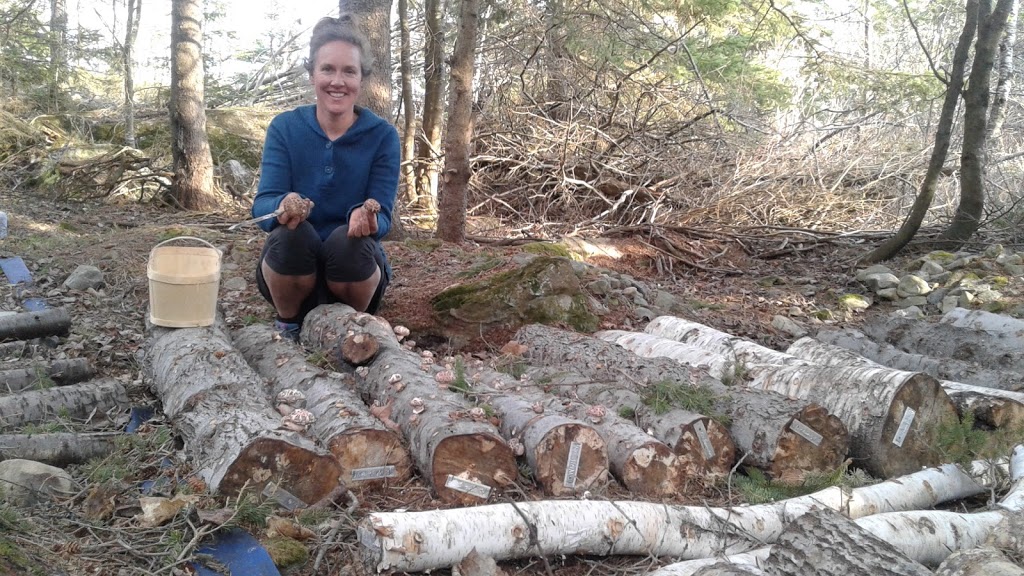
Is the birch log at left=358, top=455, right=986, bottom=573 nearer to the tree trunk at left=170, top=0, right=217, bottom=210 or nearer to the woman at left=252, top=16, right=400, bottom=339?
the woman at left=252, top=16, right=400, bottom=339

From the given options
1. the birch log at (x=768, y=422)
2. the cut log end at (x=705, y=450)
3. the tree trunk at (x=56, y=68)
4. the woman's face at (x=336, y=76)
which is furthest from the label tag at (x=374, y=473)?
the tree trunk at (x=56, y=68)

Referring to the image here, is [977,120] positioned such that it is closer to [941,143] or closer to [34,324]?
[941,143]

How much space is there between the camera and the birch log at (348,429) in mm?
2588

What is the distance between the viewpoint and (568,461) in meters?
2.65

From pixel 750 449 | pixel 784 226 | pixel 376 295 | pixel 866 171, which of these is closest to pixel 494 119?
pixel 784 226

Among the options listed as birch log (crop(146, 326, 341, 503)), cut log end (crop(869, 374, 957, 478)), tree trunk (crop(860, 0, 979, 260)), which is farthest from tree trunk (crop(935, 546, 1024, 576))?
tree trunk (crop(860, 0, 979, 260))

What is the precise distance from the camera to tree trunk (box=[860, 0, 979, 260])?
6742 mm

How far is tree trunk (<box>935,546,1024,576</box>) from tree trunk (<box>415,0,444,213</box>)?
307 inches

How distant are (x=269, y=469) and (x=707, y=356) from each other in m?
2.59

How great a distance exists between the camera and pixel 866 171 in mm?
10258

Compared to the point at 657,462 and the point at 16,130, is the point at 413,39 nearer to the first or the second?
the point at 16,130

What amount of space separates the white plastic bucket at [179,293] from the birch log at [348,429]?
621 mm

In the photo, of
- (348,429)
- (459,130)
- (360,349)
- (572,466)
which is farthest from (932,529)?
(459,130)

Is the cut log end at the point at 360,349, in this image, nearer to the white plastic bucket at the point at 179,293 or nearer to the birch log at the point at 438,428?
the birch log at the point at 438,428
